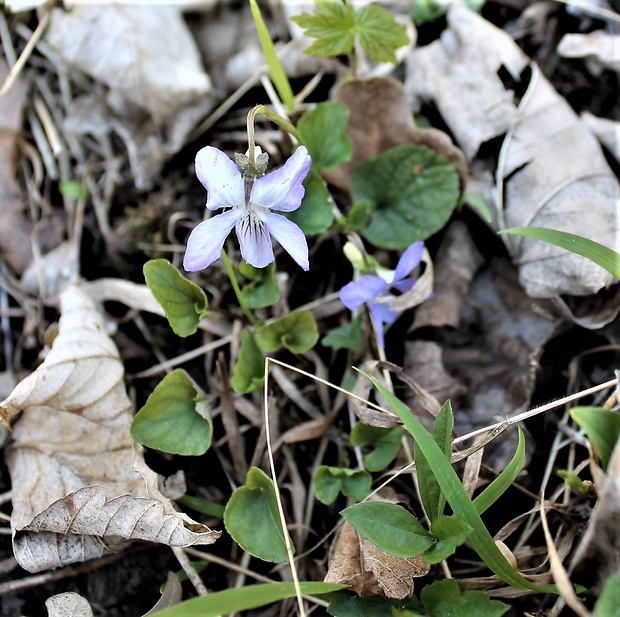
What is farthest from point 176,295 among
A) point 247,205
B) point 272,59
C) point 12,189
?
point 12,189

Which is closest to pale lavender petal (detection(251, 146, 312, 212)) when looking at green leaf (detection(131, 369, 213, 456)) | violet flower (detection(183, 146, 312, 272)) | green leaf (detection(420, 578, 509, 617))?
violet flower (detection(183, 146, 312, 272))

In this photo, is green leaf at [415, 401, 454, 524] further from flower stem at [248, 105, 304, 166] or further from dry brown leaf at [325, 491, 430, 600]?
flower stem at [248, 105, 304, 166]

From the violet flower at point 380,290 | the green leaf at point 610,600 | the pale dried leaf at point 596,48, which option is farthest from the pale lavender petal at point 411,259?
the pale dried leaf at point 596,48

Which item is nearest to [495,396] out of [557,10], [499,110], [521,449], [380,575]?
[521,449]

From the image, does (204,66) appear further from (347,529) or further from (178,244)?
(347,529)

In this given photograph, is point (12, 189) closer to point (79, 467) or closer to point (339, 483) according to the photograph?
point (79, 467)
